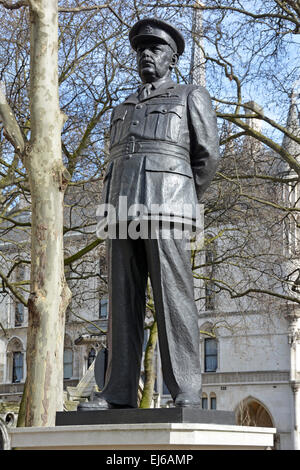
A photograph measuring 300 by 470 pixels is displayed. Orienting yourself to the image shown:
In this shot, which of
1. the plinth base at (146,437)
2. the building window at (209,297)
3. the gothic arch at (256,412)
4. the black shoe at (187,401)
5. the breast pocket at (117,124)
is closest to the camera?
the plinth base at (146,437)

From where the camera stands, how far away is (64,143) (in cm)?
1916

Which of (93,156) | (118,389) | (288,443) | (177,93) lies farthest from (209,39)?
(288,443)

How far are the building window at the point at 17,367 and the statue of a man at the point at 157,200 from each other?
47298 millimetres

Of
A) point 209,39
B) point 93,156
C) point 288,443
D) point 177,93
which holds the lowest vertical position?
point 288,443

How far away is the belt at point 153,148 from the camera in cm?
579

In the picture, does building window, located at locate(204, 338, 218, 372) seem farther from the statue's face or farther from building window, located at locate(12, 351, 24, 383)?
the statue's face

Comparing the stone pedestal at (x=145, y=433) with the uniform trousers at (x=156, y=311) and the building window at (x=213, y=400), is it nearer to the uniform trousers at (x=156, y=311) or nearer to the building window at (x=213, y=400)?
the uniform trousers at (x=156, y=311)

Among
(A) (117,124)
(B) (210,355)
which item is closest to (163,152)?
(A) (117,124)

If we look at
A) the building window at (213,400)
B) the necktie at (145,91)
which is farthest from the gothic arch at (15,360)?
the necktie at (145,91)

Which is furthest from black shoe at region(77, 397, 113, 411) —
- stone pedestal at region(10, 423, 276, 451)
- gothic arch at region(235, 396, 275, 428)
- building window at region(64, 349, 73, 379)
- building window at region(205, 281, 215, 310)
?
building window at region(64, 349, 73, 379)

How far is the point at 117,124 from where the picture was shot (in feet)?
20.1

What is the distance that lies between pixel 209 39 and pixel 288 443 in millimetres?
29563

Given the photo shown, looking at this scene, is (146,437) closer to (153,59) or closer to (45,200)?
(153,59)

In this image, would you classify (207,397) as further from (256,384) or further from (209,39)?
(209,39)
